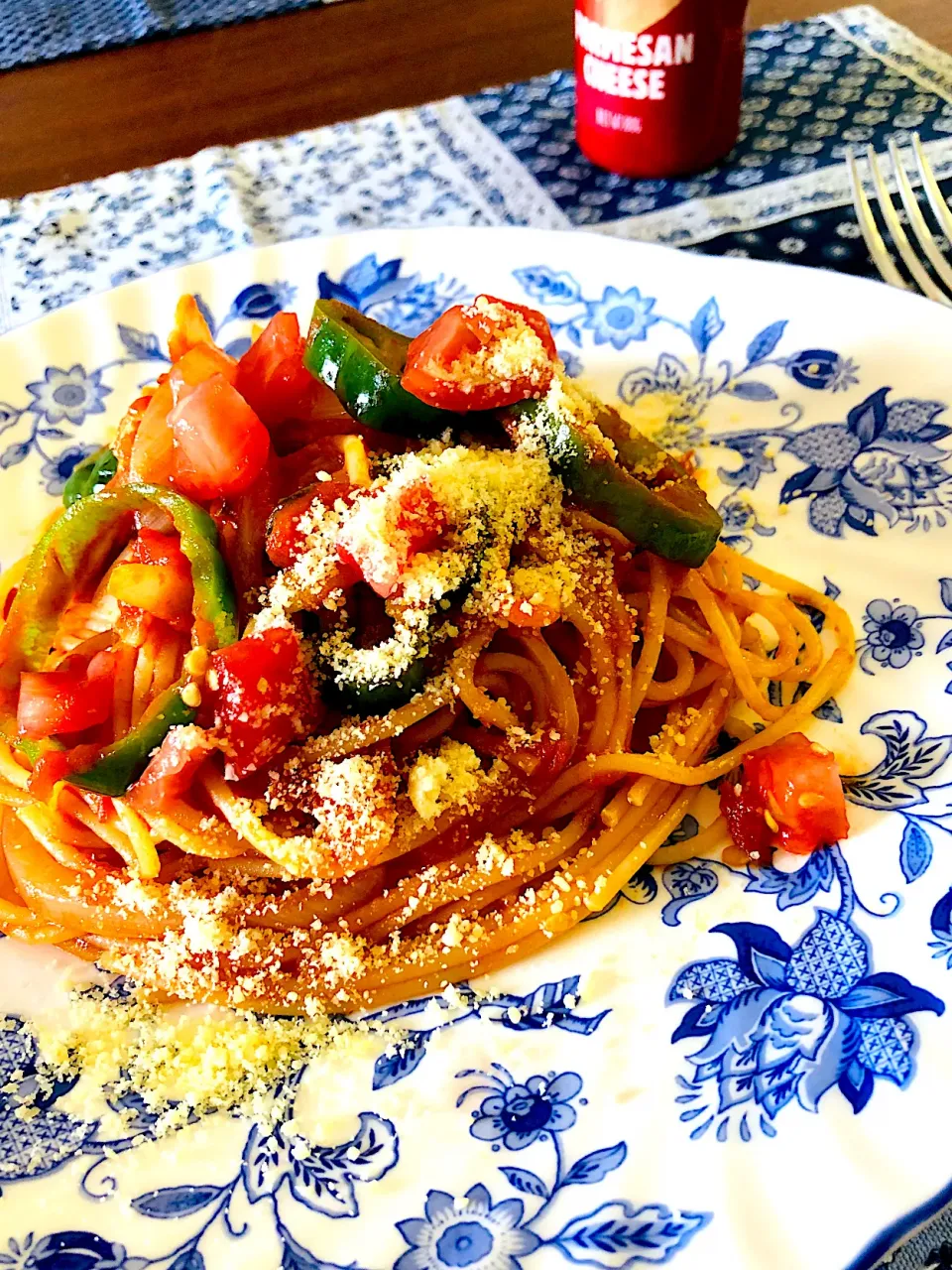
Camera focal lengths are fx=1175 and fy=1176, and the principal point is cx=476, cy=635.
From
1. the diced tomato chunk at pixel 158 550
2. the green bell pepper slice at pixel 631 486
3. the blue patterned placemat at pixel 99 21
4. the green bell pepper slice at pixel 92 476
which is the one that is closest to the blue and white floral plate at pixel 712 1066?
the green bell pepper slice at pixel 92 476

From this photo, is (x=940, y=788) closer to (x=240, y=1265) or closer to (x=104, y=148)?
(x=240, y=1265)

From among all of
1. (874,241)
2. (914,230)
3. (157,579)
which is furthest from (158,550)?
(914,230)

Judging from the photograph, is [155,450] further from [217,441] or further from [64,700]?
[64,700]

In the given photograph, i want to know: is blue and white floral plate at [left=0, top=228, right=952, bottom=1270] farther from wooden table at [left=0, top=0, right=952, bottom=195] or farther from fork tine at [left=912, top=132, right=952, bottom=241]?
wooden table at [left=0, top=0, right=952, bottom=195]

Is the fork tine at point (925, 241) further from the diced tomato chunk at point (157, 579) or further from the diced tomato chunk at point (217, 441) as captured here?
the diced tomato chunk at point (157, 579)

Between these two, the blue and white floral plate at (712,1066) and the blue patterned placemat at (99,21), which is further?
the blue patterned placemat at (99,21)

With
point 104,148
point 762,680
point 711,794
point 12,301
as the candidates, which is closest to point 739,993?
point 711,794
